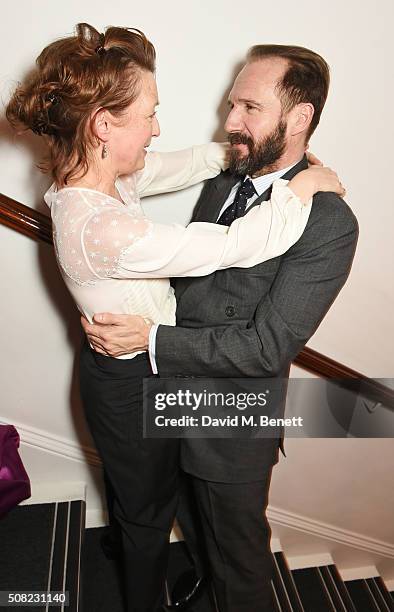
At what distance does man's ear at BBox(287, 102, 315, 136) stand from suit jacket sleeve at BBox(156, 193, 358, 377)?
0.22m

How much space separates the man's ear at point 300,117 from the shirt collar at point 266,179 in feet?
0.37

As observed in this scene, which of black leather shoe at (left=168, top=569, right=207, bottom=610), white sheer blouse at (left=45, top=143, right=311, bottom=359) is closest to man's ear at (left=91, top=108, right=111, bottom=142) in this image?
white sheer blouse at (left=45, top=143, right=311, bottom=359)

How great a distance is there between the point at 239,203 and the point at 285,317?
1.33ft

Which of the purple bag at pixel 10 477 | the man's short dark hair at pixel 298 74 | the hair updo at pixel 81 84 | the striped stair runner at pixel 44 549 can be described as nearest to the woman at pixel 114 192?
the hair updo at pixel 81 84

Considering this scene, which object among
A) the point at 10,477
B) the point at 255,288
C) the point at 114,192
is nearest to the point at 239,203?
the point at 255,288

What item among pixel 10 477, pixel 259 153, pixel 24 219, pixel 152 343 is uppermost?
pixel 259 153

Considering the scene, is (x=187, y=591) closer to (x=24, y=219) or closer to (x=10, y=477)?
(x=10, y=477)

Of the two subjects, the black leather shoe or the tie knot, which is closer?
the tie knot

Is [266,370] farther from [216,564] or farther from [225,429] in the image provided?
[216,564]

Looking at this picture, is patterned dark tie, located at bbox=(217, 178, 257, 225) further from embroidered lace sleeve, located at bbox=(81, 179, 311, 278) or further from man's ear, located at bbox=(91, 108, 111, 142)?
man's ear, located at bbox=(91, 108, 111, 142)

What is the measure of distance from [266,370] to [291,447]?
3.90ft

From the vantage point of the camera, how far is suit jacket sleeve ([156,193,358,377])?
1670 mm

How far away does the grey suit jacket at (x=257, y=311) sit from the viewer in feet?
5.49

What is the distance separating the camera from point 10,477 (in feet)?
6.70
